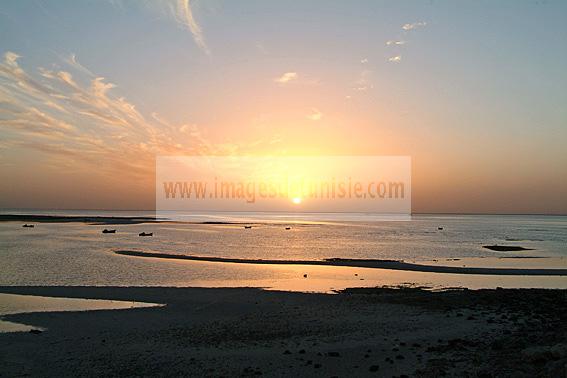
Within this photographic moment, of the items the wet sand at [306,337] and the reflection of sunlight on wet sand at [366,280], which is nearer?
the wet sand at [306,337]

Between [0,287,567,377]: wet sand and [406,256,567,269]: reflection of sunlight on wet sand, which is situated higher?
[0,287,567,377]: wet sand

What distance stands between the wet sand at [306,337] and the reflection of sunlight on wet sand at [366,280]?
19.3 feet

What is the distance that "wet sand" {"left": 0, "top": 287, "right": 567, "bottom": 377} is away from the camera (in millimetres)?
14688

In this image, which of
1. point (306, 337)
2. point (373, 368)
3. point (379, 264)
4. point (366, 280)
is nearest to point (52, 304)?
point (306, 337)

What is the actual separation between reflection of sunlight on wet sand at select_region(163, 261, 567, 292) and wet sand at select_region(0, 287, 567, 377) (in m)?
5.87

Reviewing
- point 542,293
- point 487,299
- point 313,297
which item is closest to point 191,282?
point 313,297

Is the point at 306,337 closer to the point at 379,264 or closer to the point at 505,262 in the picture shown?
the point at 379,264

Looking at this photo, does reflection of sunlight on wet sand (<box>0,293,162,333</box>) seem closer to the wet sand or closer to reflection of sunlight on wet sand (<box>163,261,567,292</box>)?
the wet sand

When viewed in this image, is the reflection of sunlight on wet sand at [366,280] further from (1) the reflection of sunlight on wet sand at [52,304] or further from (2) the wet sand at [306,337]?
(1) the reflection of sunlight on wet sand at [52,304]

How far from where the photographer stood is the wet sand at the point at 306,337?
14.7 m

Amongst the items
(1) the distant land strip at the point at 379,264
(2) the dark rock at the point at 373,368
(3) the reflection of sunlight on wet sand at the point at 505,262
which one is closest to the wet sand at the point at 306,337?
(2) the dark rock at the point at 373,368

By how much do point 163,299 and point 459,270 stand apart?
29991mm

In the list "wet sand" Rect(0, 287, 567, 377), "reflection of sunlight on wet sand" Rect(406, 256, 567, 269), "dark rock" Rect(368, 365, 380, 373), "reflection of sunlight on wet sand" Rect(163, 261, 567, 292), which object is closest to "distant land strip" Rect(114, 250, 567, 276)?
"reflection of sunlight on wet sand" Rect(163, 261, 567, 292)

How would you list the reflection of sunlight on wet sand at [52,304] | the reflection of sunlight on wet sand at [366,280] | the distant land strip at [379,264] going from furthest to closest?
1. the distant land strip at [379,264]
2. the reflection of sunlight on wet sand at [366,280]
3. the reflection of sunlight on wet sand at [52,304]
